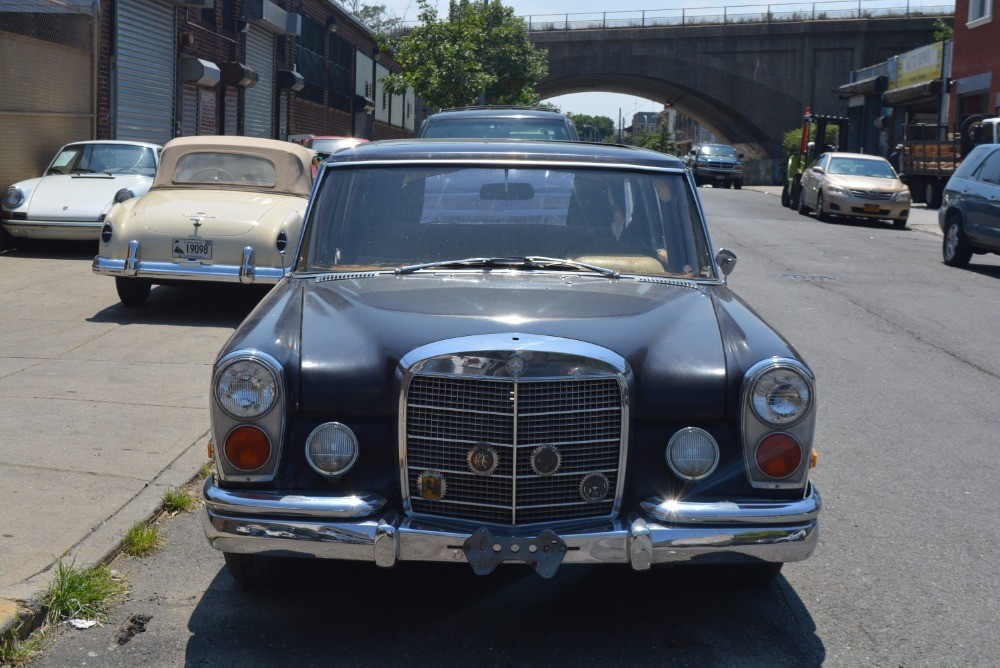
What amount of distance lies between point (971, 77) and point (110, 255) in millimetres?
30603

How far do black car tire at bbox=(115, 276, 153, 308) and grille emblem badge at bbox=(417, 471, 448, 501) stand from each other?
7.33 meters

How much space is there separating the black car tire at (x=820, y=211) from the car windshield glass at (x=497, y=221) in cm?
2038

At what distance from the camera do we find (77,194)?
13.5 metres

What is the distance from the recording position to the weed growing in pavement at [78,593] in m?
3.83

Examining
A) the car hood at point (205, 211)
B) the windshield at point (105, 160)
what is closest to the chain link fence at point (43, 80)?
the windshield at point (105, 160)

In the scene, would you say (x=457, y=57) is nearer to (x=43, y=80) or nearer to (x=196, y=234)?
(x=43, y=80)

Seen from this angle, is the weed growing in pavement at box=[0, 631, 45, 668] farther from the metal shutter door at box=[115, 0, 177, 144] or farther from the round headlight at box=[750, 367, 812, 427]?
the metal shutter door at box=[115, 0, 177, 144]

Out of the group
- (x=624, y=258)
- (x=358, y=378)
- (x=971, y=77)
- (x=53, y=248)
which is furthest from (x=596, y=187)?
(x=971, y=77)

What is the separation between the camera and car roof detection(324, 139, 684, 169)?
4844 mm

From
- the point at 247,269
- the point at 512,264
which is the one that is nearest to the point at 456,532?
Result: the point at 512,264

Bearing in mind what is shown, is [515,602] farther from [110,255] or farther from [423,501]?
[110,255]

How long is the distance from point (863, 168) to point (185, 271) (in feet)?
60.3

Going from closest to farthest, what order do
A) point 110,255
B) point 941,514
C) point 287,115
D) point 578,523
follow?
1. point 578,523
2. point 941,514
3. point 110,255
4. point 287,115

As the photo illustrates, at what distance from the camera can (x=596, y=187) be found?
4828mm
